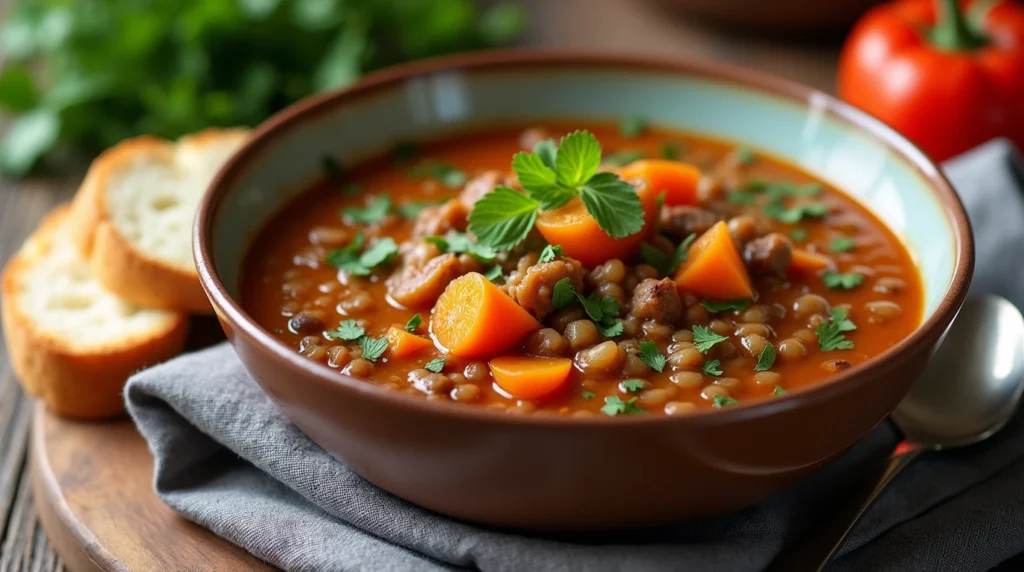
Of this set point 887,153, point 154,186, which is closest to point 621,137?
point 887,153

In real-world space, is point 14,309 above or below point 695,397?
below

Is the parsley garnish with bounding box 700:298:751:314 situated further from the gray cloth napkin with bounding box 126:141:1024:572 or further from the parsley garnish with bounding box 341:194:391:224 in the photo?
the parsley garnish with bounding box 341:194:391:224

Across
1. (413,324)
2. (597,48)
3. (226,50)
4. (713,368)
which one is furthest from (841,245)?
(226,50)

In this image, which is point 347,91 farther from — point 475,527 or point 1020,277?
point 1020,277

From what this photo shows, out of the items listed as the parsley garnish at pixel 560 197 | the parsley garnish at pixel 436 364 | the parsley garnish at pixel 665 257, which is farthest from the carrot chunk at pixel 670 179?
the parsley garnish at pixel 436 364

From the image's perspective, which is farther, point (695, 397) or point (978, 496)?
point (978, 496)

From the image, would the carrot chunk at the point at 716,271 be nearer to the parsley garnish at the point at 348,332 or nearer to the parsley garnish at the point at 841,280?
the parsley garnish at the point at 841,280
